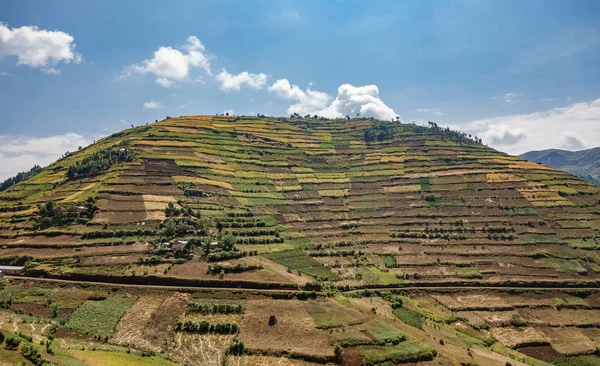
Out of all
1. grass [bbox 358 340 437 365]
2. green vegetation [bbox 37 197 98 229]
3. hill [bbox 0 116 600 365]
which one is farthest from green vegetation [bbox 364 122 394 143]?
grass [bbox 358 340 437 365]

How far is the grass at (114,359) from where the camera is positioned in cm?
3312

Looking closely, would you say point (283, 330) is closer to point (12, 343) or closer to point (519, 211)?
point (12, 343)

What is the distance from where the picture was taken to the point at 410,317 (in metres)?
54.4

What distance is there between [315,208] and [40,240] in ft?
223

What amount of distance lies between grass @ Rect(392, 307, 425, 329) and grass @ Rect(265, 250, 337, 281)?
47.5 ft

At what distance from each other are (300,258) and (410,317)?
2598 centimetres

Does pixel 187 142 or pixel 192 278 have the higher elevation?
pixel 187 142

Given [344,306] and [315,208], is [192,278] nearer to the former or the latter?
[344,306]

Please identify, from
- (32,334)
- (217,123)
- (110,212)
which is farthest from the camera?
(217,123)

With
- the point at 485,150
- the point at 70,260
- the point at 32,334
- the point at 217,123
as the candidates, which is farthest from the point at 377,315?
the point at 217,123

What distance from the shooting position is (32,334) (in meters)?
37.6

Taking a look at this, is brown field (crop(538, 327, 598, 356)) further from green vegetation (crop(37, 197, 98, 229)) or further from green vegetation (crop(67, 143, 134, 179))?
green vegetation (crop(67, 143, 134, 179))

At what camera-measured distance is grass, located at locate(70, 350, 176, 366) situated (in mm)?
33125

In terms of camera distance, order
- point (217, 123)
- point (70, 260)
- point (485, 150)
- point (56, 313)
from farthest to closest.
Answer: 1. point (217, 123)
2. point (485, 150)
3. point (70, 260)
4. point (56, 313)
